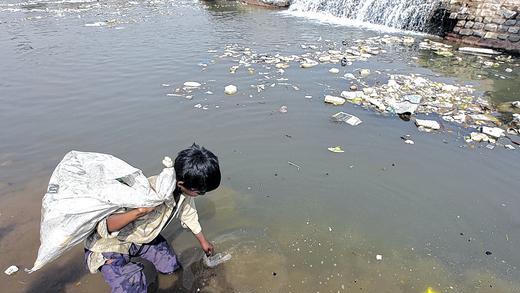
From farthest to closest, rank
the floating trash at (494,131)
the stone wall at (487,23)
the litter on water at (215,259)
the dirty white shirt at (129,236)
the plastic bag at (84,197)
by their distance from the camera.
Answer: the stone wall at (487,23) < the floating trash at (494,131) < the litter on water at (215,259) < the dirty white shirt at (129,236) < the plastic bag at (84,197)

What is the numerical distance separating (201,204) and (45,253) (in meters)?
1.83

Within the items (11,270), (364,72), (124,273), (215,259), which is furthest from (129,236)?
(364,72)

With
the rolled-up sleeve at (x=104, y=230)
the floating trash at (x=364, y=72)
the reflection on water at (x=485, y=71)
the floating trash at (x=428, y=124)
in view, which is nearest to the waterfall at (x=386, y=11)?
the reflection on water at (x=485, y=71)

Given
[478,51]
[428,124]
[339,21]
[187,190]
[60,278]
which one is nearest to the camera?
[187,190]

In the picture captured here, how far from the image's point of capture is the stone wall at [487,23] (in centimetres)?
→ 861

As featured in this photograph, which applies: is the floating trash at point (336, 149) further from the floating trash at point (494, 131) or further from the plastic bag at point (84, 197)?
the plastic bag at point (84, 197)

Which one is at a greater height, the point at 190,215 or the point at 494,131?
the point at 190,215

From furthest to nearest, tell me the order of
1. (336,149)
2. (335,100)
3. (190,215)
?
(335,100) → (336,149) → (190,215)

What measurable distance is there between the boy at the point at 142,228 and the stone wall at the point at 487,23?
9.50 m

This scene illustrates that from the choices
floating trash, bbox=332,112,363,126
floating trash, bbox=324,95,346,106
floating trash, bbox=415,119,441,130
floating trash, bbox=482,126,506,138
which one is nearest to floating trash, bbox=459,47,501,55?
floating trash, bbox=482,126,506,138

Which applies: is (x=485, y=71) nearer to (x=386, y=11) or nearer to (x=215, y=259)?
(x=386, y=11)

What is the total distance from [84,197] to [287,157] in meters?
2.81

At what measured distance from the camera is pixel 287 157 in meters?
4.31

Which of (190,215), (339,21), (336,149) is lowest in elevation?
(336,149)
